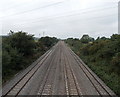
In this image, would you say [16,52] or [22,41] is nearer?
[16,52]

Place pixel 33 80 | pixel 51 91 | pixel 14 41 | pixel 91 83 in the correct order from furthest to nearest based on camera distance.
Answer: pixel 14 41 → pixel 33 80 → pixel 91 83 → pixel 51 91

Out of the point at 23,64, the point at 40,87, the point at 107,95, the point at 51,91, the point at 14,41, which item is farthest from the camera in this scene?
the point at 14,41

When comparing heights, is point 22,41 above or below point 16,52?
above

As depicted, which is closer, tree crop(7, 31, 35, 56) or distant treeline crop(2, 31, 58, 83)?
distant treeline crop(2, 31, 58, 83)

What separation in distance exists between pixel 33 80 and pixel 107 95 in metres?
8.62

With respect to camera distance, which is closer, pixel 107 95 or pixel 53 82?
pixel 107 95

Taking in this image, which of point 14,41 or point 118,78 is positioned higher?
point 14,41

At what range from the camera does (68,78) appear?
24109 millimetres

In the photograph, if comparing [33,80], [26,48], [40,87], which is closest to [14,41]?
[26,48]

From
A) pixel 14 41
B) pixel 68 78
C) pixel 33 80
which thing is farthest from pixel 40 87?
pixel 14 41

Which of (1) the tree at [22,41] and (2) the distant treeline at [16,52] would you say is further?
(1) the tree at [22,41]

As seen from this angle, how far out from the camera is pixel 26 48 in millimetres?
41688

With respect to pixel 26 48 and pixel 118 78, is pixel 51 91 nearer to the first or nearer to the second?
pixel 118 78

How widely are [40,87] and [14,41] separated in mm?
21282
